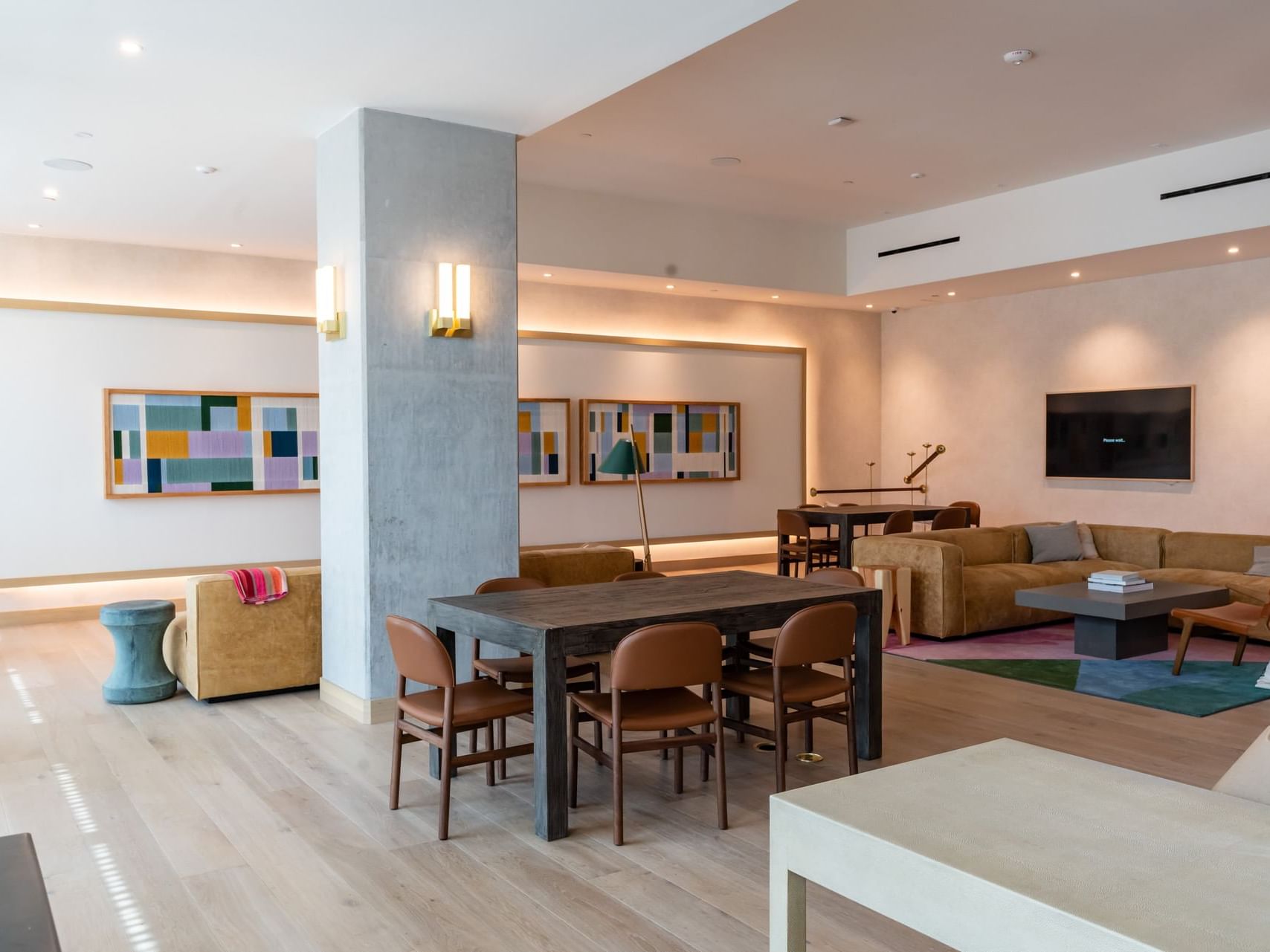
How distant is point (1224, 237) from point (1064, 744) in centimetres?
509

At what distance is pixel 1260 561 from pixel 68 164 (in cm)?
885

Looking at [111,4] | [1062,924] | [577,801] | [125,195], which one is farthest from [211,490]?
[1062,924]

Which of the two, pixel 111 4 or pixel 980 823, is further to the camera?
pixel 111 4

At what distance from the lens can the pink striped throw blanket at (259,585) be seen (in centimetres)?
575

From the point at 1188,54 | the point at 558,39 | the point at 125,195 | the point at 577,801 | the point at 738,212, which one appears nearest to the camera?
the point at 577,801

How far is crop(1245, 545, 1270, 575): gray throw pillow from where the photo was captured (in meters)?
7.53

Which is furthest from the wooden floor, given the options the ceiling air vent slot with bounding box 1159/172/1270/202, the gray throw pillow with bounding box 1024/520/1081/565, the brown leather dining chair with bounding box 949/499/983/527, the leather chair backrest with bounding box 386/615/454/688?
the brown leather dining chair with bounding box 949/499/983/527

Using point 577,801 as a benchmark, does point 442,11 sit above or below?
above

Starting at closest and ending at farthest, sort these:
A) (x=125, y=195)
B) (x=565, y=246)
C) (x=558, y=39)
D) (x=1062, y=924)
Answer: (x=1062, y=924), (x=558, y=39), (x=125, y=195), (x=565, y=246)

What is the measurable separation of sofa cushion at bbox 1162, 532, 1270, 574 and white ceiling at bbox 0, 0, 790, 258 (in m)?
6.04

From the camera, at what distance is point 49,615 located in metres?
8.52

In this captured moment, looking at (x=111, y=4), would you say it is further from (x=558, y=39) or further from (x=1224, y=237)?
(x=1224, y=237)

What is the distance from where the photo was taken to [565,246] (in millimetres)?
9023

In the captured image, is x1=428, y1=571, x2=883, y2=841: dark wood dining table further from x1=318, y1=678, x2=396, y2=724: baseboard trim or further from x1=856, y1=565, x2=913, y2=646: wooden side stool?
x1=856, y1=565, x2=913, y2=646: wooden side stool
